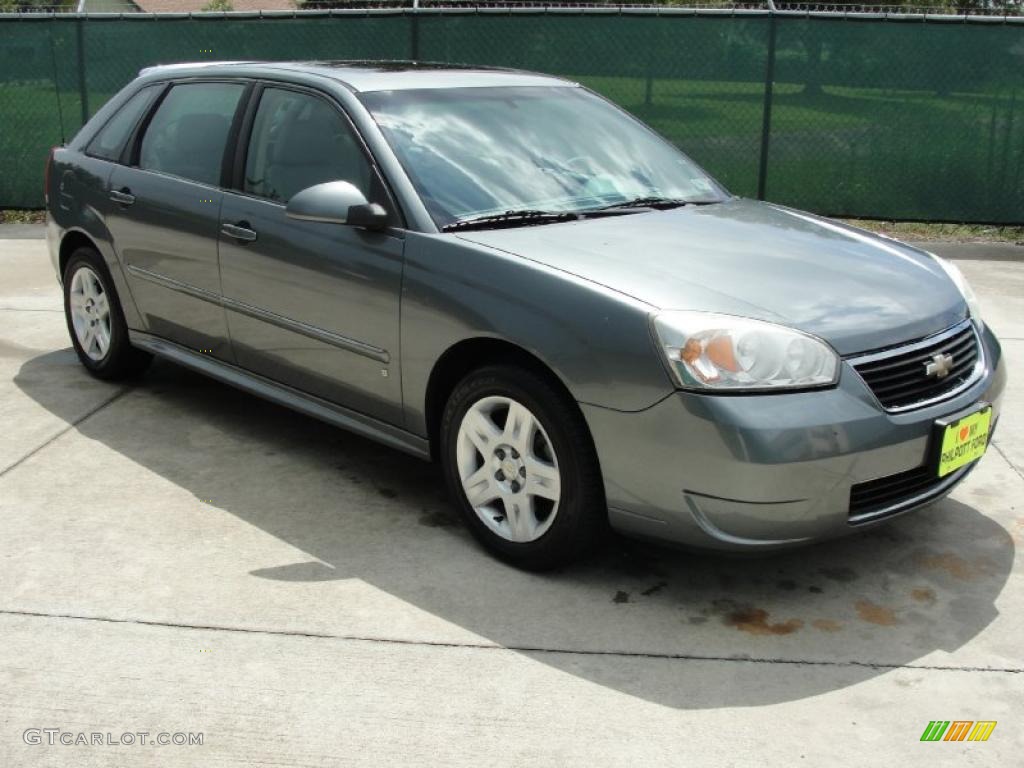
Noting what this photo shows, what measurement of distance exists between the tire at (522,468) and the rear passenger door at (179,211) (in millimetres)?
1546

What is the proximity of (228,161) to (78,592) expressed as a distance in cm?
204

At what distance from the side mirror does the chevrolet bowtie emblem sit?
1906mm

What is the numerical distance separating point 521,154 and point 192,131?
1.70m

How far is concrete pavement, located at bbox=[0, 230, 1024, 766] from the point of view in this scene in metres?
3.20

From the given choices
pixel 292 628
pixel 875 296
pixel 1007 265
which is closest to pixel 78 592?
pixel 292 628

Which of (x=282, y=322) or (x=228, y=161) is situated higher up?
(x=228, y=161)

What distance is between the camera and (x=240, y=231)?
5023 mm

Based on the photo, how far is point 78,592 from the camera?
13.1 ft

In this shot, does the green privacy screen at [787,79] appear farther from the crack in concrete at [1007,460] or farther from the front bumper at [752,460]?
the front bumper at [752,460]

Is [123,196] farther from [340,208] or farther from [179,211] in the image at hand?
[340,208]

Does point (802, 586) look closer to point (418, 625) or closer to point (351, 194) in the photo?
point (418, 625)

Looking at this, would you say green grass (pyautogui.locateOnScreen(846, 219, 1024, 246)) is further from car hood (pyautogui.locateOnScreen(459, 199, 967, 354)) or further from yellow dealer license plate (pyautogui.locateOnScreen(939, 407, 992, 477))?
yellow dealer license plate (pyautogui.locateOnScreen(939, 407, 992, 477))


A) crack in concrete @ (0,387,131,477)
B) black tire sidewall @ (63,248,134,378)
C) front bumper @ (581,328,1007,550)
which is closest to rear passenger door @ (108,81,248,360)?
black tire sidewall @ (63,248,134,378)

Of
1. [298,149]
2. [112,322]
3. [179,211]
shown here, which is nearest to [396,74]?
[298,149]
